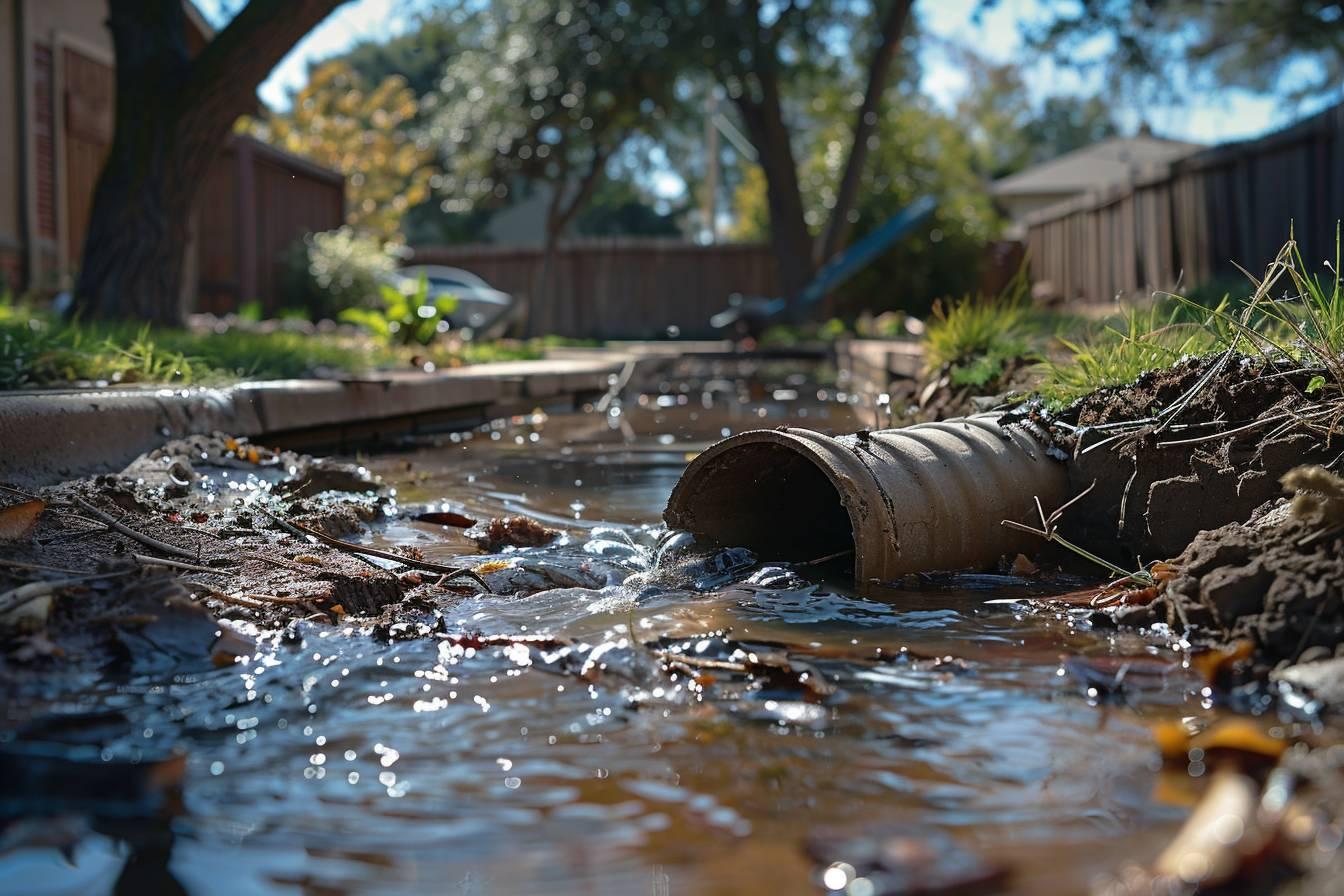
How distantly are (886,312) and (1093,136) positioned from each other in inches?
1847

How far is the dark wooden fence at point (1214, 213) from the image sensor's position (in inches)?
384

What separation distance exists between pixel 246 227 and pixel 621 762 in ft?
43.9

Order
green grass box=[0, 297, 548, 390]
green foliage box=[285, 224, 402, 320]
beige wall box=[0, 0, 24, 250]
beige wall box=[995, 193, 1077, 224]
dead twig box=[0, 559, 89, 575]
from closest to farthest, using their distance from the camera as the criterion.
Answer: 1. dead twig box=[0, 559, 89, 575]
2. green grass box=[0, 297, 548, 390]
3. beige wall box=[0, 0, 24, 250]
4. green foliage box=[285, 224, 402, 320]
5. beige wall box=[995, 193, 1077, 224]

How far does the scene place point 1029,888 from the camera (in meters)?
1.62

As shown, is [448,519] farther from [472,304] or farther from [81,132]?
[472,304]

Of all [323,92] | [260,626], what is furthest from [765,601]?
[323,92]

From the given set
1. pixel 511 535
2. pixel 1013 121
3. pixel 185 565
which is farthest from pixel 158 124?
pixel 1013 121

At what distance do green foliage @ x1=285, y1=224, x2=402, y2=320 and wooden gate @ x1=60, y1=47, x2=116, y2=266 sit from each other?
3.01 meters

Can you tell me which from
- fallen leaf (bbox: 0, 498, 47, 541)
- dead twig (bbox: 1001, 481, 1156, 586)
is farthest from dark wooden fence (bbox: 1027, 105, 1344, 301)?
fallen leaf (bbox: 0, 498, 47, 541)

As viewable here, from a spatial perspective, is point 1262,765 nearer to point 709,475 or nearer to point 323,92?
point 709,475

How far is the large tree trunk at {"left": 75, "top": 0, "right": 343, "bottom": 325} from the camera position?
7547 mm

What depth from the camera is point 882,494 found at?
3.47m

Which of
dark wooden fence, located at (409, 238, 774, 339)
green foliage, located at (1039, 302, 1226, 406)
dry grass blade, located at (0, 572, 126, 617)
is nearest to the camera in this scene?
dry grass blade, located at (0, 572, 126, 617)

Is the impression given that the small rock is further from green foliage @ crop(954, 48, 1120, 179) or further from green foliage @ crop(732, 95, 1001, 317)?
green foliage @ crop(954, 48, 1120, 179)
